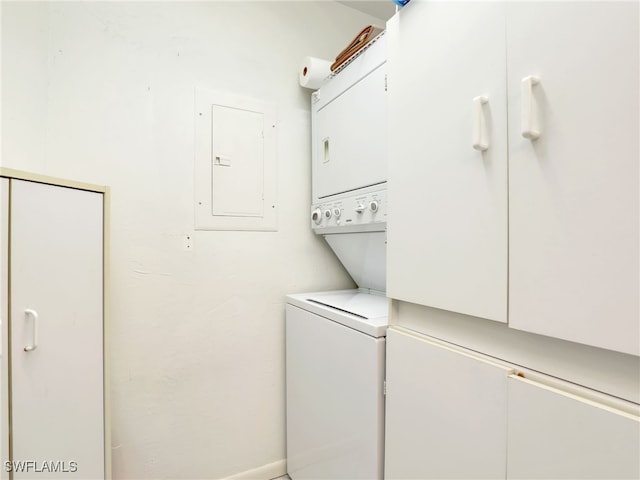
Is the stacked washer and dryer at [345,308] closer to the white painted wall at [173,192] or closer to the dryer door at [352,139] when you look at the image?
the dryer door at [352,139]

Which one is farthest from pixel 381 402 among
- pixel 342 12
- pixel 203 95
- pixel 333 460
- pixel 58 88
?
pixel 342 12

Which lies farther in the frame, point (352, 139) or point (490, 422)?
point (352, 139)

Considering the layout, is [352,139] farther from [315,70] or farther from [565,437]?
[565,437]

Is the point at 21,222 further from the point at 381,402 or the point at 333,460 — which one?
the point at 333,460

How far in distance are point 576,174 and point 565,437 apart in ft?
1.72

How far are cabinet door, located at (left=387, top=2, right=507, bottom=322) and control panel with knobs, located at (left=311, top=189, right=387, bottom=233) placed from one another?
0.33 m

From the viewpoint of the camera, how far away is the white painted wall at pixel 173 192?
59.0 inches

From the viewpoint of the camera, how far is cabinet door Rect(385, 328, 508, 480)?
0.83 metres

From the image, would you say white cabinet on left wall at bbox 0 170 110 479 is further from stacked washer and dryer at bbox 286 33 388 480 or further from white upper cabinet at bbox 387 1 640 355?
white upper cabinet at bbox 387 1 640 355

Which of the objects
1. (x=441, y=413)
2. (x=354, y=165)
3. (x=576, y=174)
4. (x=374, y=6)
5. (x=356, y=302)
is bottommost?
(x=441, y=413)

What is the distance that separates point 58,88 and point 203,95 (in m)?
0.61

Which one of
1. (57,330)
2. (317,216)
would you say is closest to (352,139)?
(317,216)

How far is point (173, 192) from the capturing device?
1.73 m

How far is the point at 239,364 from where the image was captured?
189cm
